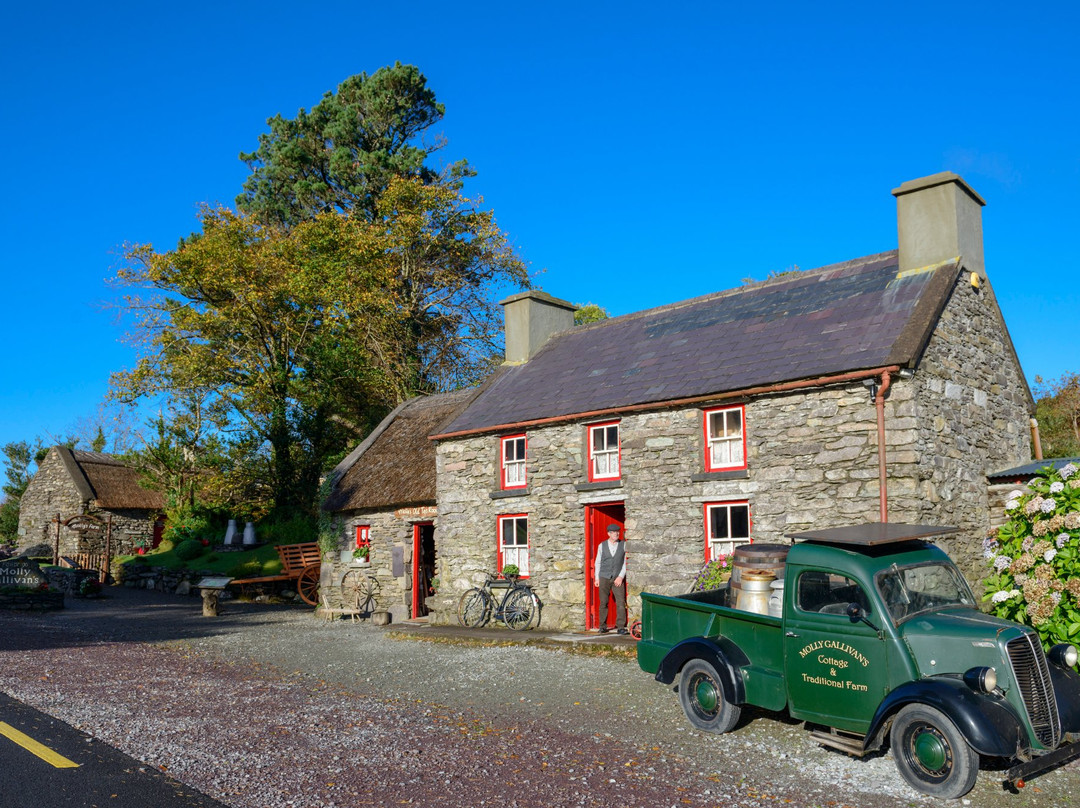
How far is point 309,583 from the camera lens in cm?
2464

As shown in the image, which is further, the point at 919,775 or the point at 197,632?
the point at 197,632

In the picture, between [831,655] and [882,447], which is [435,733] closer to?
[831,655]

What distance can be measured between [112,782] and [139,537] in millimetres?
35737

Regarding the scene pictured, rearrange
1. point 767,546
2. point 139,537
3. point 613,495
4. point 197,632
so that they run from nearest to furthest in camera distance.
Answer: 1. point 767,546
2. point 613,495
3. point 197,632
4. point 139,537

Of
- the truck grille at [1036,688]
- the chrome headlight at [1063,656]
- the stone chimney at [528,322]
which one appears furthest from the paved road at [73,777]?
the stone chimney at [528,322]

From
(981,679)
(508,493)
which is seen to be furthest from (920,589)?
(508,493)

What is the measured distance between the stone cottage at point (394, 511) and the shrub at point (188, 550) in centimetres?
1226

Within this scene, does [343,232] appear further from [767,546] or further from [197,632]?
[767,546]

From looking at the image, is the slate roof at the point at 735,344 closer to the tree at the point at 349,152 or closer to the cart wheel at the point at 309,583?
the cart wheel at the point at 309,583

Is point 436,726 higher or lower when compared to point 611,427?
lower

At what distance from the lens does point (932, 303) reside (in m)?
13.3

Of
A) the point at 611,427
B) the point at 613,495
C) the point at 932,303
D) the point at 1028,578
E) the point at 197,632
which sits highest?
the point at 932,303

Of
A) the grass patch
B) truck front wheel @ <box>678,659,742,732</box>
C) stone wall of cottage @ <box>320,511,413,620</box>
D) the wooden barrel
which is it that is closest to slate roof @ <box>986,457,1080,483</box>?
the wooden barrel

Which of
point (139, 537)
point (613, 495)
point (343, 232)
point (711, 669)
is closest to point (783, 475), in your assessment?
point (613, 495)
